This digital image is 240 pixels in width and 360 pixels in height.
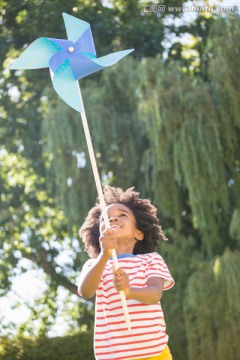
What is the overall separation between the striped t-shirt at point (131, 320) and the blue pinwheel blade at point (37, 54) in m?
0.98

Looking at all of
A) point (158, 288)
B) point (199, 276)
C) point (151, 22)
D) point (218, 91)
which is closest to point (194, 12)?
point (151, 22)

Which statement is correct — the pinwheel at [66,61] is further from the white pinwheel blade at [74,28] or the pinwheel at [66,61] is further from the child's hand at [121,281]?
the child's hand at [121,281]

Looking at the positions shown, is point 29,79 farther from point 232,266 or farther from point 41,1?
point 232,266

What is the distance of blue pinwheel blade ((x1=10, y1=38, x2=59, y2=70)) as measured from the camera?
3.99 metres

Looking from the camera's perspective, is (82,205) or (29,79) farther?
(29,79)

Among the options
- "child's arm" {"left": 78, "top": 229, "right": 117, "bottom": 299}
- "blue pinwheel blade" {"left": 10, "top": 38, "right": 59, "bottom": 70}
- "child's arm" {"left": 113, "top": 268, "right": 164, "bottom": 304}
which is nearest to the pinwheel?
"blue pinwheel blade" {"left": 10, "top": 38, "right": 59, "bottom": 70}

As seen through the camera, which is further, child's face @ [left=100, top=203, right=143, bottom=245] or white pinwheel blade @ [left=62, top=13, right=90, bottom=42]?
white pinwheel blade @ [left=62, top=13, right=90, bottom=42]

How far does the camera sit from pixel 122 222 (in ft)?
12.4

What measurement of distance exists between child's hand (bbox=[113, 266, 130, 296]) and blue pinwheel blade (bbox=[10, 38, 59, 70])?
111 cm

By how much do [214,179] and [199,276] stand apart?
1.10 metres

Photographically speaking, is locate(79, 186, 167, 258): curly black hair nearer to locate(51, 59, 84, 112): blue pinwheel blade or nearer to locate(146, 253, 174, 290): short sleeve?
locate(146, 253, 174, 290): short sleeve

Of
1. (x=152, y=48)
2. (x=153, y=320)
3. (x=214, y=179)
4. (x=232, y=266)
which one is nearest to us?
(x=153, y=320)

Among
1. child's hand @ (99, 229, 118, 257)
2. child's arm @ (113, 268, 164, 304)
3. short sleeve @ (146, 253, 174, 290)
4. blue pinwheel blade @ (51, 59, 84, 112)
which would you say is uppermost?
blue pinwheel blade @ (51, 59, 84, 112)

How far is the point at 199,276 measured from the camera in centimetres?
941
